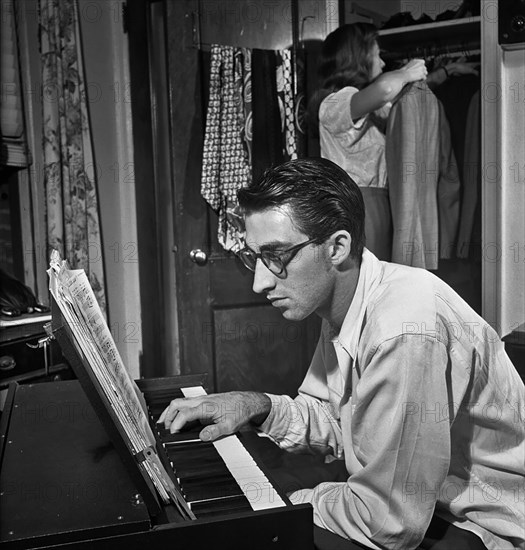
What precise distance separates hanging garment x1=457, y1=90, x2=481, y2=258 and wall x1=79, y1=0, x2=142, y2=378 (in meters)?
1.63

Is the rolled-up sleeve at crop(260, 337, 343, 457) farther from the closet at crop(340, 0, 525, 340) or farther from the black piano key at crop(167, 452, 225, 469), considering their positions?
the closet at crop(340, 0, 525, 340)

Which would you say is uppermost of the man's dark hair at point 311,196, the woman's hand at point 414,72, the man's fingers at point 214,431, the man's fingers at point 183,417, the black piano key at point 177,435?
the woman's hand at point 414,72

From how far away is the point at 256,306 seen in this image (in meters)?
3.44

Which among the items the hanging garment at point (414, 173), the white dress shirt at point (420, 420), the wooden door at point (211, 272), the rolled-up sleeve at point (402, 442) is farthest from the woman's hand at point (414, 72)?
the rolled-up sleeve at point (402, 442)

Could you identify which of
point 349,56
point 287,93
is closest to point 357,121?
point 349,56

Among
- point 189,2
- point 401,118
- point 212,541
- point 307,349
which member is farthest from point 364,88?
point 212,541

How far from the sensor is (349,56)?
297 cm

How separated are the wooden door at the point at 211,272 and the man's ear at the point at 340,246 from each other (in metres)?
1.94

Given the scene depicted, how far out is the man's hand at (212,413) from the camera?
1.43 metres

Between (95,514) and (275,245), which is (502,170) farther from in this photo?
(95,514)

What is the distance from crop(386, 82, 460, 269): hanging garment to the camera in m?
2.90

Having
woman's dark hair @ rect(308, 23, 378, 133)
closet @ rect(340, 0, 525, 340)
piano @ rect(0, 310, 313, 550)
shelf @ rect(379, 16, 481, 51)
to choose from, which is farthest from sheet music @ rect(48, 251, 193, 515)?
shelf @ rect(379, 16, 481, 51)

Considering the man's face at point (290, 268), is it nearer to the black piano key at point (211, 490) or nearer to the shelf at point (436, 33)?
the black piano key at point (211, 490)

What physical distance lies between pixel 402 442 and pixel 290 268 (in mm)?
390
